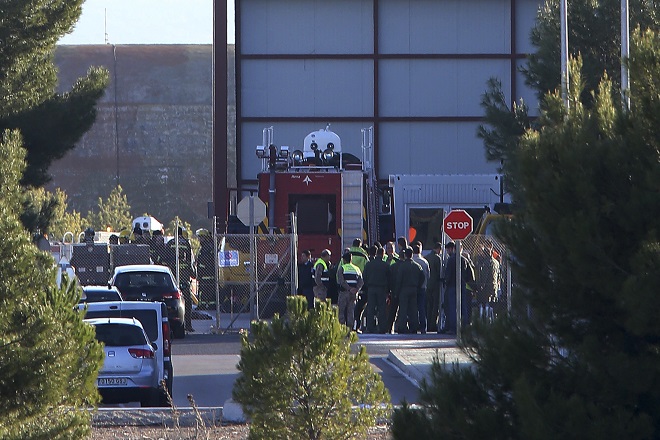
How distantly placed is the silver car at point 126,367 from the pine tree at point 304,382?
5649mm

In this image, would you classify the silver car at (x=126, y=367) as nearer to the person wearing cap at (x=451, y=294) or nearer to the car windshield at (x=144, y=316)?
the car windshield at (x=144, y=316)

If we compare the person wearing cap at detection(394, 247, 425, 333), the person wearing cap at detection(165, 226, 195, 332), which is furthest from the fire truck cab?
the person wearing cap at detection(394, 247, 425, 333)

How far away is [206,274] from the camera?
90.6 ft

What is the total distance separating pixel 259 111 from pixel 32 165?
52.0 ft

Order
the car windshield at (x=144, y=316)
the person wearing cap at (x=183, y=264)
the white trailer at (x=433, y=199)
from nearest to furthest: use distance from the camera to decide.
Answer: the car windshield at (x=144, y=316), the person wearing cap at (x=183, y=264), the white trailer at (x=433, y=199)

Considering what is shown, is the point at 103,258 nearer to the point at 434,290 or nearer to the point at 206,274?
the point at 206,274

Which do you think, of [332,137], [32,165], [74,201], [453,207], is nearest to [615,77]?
[453,207]

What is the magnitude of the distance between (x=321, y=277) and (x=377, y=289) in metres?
1.23

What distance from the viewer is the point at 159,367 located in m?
14.9

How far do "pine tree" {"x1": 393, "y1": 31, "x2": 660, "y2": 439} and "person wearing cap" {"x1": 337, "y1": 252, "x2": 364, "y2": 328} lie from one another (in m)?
15.8

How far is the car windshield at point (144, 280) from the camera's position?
909 inches

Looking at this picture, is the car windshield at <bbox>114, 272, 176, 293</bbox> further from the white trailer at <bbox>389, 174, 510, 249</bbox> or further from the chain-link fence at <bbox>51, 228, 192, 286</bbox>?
the white trailer at <bbox>389, 174, 510, 249</bbox>

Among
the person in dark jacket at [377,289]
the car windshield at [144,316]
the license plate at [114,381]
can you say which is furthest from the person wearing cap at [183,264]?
the license plate at [114,381]

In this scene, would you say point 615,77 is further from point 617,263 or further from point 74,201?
point 74,201
